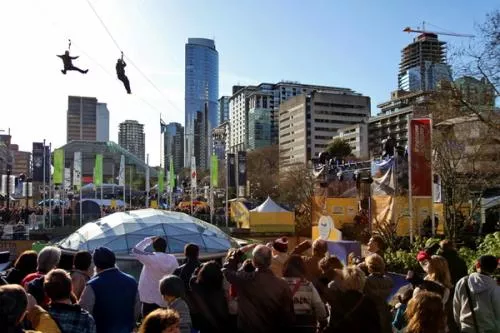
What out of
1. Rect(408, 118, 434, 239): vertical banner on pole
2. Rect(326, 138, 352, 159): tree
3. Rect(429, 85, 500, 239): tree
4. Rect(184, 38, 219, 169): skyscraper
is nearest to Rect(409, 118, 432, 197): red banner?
Rect(408, 118, 434, 239): vertical banner on pole

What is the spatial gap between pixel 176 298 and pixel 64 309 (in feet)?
3.70

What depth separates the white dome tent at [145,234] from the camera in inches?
493

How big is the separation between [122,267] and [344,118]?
126621mm

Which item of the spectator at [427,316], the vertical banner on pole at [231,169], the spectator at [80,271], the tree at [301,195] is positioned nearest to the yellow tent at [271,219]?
the tree at [301,195]

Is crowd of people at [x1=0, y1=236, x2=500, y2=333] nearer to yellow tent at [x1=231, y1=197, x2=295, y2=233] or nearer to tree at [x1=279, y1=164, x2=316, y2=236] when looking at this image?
tree at [x1=279, y1=164, x2=316, y2=236]

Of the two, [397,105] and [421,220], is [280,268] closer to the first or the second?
[421,220]

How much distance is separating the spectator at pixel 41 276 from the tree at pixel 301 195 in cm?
2286

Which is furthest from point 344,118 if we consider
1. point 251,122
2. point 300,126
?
point 251,122

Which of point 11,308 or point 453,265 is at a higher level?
point 11,308

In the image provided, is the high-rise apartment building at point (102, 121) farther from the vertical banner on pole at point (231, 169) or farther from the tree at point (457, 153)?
the tree at point (457, 153)

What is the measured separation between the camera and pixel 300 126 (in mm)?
132125

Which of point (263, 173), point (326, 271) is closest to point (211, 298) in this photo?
point (326, 271)

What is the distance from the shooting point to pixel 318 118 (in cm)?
13112

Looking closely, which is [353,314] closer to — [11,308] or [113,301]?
[113,301]
